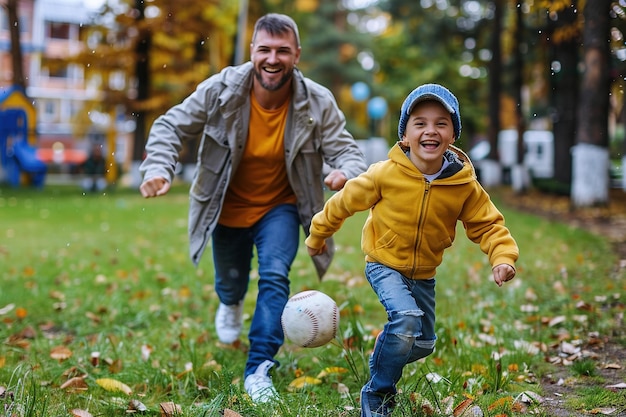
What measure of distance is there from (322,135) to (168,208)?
531 inches

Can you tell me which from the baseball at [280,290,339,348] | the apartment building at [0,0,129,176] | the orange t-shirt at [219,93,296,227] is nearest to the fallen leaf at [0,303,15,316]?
the orange t-shirt at [219,93,296,227]

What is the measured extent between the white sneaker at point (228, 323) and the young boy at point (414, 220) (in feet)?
6.33

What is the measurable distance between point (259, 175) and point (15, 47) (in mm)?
20604

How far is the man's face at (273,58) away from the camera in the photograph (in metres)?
4.47

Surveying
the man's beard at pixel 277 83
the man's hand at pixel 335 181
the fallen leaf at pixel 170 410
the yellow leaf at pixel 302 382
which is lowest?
the yellow leaf at pixel 302 382

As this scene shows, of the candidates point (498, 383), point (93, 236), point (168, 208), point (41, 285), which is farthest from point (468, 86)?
point (498, 383)

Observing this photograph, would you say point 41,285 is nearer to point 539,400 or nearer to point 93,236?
point 93,236

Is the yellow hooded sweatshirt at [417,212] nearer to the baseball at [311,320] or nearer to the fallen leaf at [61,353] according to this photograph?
the baseball at [311,320]

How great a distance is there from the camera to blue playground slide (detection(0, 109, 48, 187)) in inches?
942

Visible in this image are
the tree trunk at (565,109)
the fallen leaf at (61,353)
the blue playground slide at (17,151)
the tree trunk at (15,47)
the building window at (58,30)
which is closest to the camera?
the fallen leaf at (61,353)

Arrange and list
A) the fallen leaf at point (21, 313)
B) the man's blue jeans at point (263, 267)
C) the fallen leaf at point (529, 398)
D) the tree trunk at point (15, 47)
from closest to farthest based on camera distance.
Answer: the fallen leaf at point (529, 398) → the man's blue jeans at point (263, 267) → the fallen leaf at point (21, 313) → the tree trunk at point (15, 47)

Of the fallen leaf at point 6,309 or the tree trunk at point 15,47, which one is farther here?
the tree trunk at point 15,47

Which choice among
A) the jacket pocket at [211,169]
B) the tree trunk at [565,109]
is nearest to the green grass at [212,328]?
the jacket pocket at [211,169]

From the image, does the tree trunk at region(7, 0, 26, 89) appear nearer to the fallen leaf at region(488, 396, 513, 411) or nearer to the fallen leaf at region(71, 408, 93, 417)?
the fallen leaf at region(71, 408, 93, 417)
